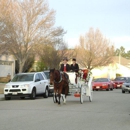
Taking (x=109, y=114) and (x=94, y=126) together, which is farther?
(x=109, y=114)

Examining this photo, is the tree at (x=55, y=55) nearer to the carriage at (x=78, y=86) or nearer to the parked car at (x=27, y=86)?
the parked car at (x=27, y=86)

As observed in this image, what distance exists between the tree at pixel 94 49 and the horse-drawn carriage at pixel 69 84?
45.4 metres

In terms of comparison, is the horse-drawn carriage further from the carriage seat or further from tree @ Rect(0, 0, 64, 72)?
tree @ Rect(0, 0, 64, 72)

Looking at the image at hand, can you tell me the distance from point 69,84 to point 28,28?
2232cm

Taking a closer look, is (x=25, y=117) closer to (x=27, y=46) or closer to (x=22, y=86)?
(x=22, y=86)

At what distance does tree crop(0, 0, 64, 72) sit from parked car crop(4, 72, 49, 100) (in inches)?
504

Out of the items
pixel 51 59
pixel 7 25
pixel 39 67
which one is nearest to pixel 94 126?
pixel 7 25

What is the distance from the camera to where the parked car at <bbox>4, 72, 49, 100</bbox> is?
925 inches

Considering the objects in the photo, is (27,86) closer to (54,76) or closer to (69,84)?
(69,84)

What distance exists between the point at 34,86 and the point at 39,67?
3805 centimetres

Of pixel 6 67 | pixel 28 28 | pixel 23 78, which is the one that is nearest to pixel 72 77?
pixel 23 78

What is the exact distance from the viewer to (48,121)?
41.7ft

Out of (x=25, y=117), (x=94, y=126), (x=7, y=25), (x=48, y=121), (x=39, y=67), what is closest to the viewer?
(x=94, y=126)

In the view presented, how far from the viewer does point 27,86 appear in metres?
23.5
